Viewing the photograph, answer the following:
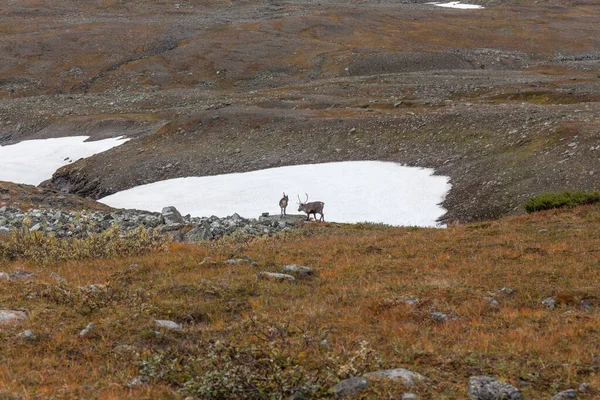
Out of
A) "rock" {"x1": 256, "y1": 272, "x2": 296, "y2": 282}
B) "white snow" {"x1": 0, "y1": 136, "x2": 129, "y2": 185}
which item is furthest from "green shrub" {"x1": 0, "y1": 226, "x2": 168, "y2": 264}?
"white snow" {"x1": 0, "y1": 136, "x2": 129, "y2": 185}

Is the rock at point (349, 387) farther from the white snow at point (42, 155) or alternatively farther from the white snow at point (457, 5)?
the white snow at point (457, 5)

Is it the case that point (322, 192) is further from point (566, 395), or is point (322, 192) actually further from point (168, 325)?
point (566, 395)

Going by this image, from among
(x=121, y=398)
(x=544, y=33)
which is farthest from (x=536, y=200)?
(x=544, y=33)

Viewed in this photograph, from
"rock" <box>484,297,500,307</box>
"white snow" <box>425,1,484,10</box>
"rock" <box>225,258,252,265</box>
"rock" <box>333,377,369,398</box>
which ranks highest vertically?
"white snow" <box>425,1,484,10</box>

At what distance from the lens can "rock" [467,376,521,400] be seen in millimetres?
7242

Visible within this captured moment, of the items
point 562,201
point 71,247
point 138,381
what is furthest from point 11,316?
point 562,201

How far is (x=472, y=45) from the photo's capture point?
112m

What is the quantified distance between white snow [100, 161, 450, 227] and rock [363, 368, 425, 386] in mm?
21525

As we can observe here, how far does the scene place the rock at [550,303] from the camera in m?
11.5

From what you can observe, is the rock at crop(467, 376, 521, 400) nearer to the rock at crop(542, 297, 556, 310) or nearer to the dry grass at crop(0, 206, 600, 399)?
the dry grass at crop(0, 206, 600, 399)

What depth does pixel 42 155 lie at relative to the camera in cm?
5403

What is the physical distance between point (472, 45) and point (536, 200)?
3764 inches

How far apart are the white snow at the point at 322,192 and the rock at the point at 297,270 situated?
1581 centimetres

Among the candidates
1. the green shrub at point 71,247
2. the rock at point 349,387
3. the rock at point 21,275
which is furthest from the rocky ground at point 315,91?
the rock at point 349,387
